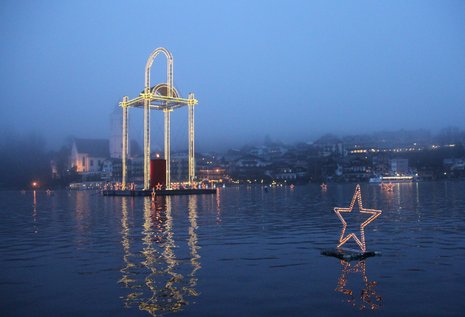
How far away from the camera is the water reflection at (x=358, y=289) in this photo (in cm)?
902

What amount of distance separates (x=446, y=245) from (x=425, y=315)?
8.76 meters

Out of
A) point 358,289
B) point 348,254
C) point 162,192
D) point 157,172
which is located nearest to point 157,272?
point 358,289

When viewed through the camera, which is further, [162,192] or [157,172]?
[157,172]

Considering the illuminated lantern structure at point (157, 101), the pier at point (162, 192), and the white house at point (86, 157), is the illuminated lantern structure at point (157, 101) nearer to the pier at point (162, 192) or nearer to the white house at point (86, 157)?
the pier at point (162, 192)

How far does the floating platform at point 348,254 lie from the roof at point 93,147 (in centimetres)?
16109

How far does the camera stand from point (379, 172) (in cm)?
18312

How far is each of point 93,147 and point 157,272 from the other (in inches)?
6493

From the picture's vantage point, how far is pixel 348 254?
530 inches

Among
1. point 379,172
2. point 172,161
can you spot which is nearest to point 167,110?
point 172,161

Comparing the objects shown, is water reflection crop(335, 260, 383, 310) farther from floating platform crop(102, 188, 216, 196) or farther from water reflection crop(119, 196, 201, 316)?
floating platform crop(102, 188, 216, 196)

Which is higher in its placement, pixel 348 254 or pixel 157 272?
pixel 348 254

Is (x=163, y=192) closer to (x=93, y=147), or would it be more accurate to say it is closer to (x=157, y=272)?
(x=157, y=272)

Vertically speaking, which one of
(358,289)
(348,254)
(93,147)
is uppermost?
(93,147)

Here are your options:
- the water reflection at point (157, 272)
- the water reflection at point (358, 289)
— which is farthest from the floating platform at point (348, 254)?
the water reflection at point (157, 272)
